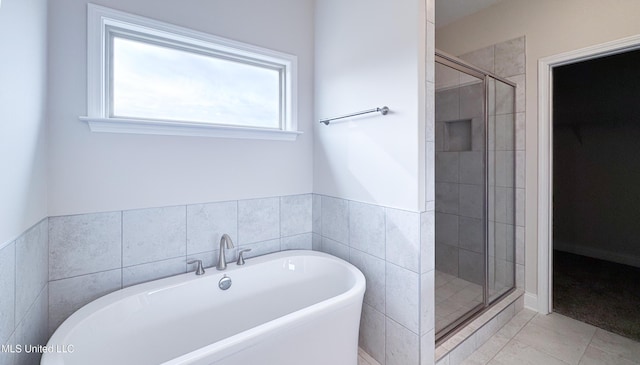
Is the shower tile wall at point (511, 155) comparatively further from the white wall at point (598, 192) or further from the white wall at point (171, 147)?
the white wall at point (598, 192)

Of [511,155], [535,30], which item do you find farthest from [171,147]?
[535,30]

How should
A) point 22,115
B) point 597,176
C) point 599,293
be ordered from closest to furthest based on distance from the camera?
point 22,115 < point 599,293 < point 597,176

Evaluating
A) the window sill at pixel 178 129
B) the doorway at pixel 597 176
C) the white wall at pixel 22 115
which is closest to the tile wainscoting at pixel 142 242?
the white wall at pixel 22 115

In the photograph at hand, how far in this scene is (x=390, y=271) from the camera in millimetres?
1618

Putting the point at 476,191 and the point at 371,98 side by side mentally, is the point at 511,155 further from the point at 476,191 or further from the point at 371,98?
the point at 371,98

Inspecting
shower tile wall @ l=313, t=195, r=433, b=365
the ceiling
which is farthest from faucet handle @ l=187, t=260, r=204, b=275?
the ceiling

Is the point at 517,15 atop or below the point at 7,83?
atop

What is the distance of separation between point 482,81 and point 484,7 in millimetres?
1006

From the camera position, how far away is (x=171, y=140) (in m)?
1.68

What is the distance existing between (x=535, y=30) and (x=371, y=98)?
178cm

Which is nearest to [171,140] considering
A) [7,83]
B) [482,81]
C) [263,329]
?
[7,83]

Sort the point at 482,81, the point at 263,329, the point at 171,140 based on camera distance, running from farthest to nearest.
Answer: the point at 482,81
the point at 171,140
the point at 263,329

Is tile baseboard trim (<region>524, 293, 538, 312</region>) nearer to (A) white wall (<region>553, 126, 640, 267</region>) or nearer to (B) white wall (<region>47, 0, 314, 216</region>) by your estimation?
(A) white wall (<region>553, 126, 640, 267</region>)

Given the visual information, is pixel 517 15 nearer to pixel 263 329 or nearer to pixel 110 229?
pixel 263 329
